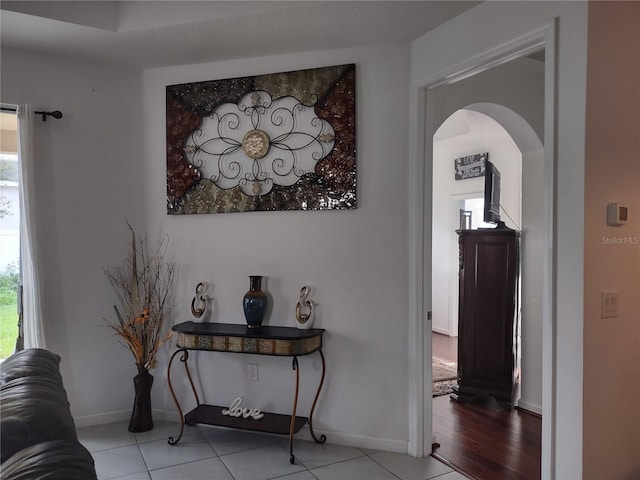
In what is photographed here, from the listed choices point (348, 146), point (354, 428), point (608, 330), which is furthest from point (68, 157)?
point (608, 330)

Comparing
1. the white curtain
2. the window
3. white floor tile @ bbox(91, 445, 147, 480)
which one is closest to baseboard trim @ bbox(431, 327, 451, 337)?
white floor tile @ bbox(91, 445, 147, 480)

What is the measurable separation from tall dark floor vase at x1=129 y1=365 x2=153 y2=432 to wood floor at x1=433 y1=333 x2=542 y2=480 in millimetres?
1976

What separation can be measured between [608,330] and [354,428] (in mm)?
1685

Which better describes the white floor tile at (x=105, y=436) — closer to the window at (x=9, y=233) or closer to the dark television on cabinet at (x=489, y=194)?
the window at (x=9, y=233)

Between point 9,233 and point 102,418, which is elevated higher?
point 9,233

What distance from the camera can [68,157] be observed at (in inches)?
123

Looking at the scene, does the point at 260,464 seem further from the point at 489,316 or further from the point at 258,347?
the point at 489,316

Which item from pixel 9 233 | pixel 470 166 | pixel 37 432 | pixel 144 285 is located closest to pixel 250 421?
pixel 144 285

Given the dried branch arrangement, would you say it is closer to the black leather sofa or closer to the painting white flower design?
the painting white flower design

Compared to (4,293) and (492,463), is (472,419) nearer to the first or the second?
(492,463)

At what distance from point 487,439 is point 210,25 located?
3257 mm

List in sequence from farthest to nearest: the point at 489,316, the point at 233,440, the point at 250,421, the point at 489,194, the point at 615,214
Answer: the point at 489,194 → the point at 489,316 → the point at 233,440 → the point at 250,421 → the point at 615,214

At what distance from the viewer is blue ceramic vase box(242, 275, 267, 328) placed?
2922 mm

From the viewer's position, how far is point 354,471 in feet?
8.50
